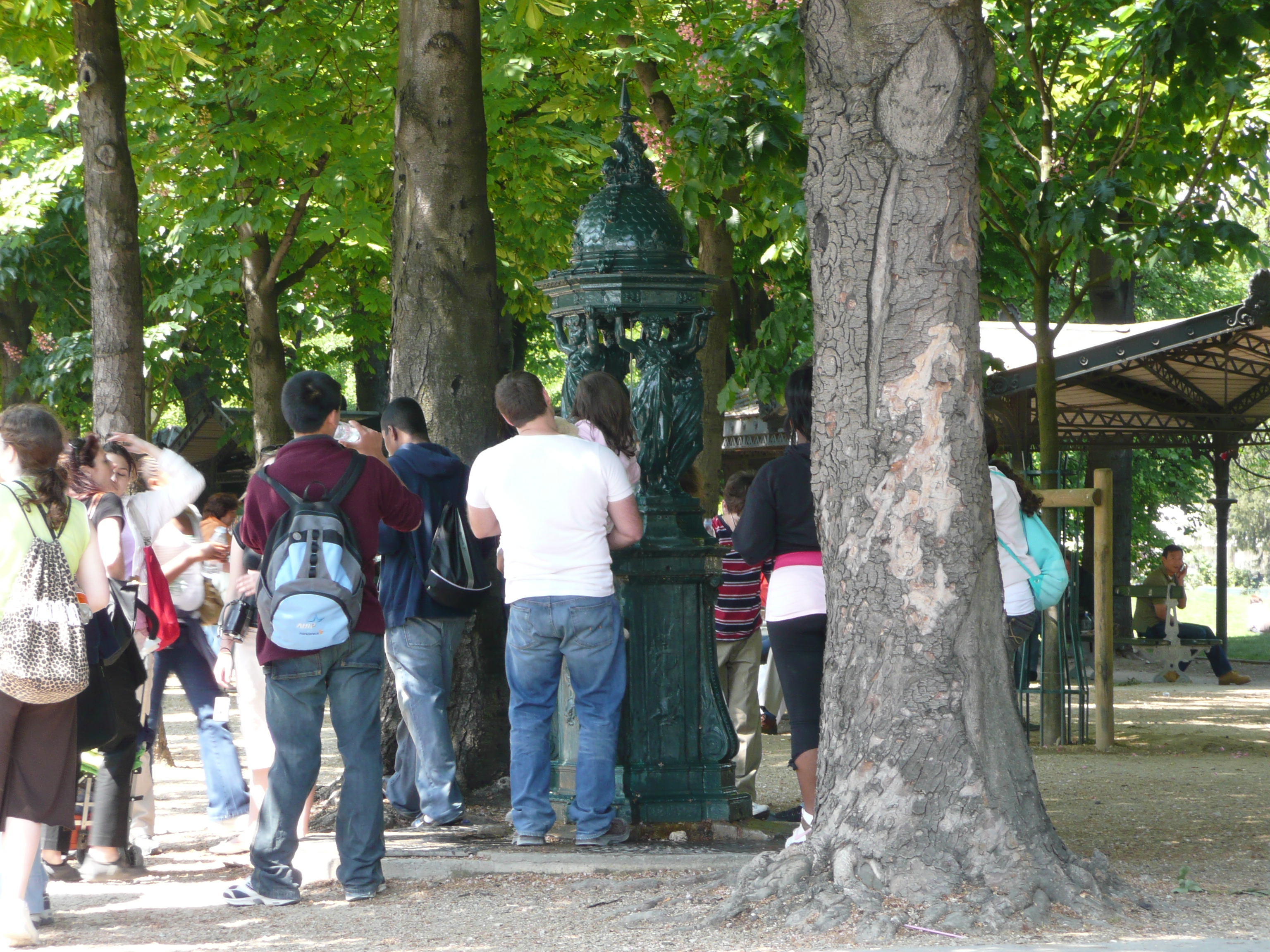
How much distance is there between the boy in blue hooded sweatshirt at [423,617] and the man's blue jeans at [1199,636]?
13.5m

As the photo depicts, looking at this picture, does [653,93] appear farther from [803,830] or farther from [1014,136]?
[803,830]

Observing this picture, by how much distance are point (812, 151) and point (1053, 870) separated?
8.71 ft

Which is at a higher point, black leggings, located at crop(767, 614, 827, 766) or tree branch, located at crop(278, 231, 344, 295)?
tree branch, located at crop(278, 231, 344, 295)

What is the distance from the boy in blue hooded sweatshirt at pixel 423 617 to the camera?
6719 mm

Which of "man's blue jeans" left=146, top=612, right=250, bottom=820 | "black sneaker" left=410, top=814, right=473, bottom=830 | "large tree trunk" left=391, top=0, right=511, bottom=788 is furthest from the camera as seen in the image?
"large tree trunk" left=391, top=0, right=511, bottom=788

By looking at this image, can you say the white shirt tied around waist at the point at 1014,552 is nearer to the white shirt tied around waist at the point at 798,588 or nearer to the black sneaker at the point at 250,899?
the white shirt tied around waist at the point at 798,588

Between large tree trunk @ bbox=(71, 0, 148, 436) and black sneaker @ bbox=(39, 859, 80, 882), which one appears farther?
large tree trunk @ bbox=(71, 0, 148, 436)

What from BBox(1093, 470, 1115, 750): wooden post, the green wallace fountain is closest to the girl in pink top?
the green wallace fountain

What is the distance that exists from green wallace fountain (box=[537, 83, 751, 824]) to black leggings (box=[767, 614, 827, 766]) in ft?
2.54

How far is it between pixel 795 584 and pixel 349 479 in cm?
A: 183

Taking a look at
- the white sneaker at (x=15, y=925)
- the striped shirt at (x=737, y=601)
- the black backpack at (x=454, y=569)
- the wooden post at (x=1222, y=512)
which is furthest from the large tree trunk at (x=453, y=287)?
the wooden post at (x=1222, y=512)

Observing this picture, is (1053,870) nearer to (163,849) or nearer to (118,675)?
(118,675)

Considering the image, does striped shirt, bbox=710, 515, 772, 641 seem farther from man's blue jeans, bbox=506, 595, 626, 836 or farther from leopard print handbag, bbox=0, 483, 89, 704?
leopard print handbag, bbox=0, 483, 89, 704

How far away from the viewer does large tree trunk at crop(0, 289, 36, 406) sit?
822 inches
